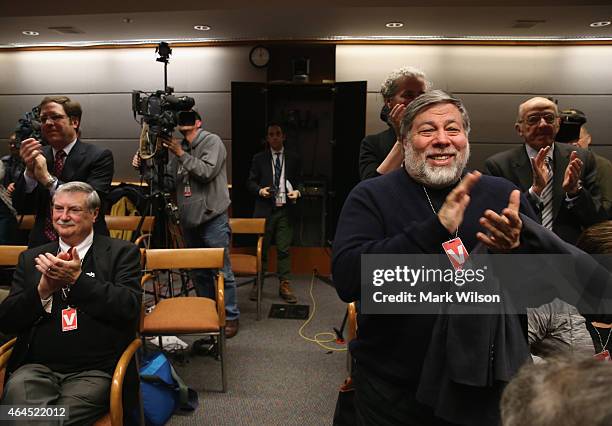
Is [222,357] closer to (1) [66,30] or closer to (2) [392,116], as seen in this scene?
(2) [392,116]

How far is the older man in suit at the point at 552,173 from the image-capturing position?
6.53ft

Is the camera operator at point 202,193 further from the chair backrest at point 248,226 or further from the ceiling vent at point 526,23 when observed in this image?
the ceiling vent at point 526,23

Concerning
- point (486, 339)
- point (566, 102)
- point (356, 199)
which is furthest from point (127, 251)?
point (566, 102)

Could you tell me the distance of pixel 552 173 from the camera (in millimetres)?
2104

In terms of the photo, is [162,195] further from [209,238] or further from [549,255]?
[549,255]

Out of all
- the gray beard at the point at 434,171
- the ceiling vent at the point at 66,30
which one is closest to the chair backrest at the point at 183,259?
the gray beard at the point at 434,171

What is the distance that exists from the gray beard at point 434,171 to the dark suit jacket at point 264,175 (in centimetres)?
315

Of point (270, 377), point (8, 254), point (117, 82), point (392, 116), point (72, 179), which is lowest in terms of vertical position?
point (270, 377)

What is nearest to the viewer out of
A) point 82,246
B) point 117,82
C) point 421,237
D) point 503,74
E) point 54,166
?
point 421,237

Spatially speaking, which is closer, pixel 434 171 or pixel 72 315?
pixel 434 171

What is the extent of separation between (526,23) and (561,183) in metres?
2.91

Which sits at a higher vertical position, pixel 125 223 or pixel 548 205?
pixel 548 205

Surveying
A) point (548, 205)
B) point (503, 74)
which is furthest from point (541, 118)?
point (503, 74)

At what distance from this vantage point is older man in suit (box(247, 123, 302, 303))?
4348mm
